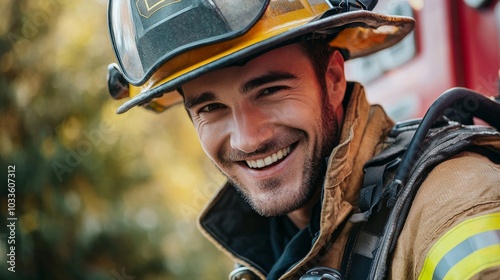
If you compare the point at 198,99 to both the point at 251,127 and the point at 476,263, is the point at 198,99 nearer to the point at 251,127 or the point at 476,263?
the point at 251,127

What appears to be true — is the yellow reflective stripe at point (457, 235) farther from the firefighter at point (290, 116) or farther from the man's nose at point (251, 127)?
the man's nose at point (251, 127)

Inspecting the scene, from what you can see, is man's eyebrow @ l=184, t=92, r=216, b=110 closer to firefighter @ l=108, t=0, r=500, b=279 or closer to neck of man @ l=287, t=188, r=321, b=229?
firefighter @ l=108, t=0, r=500, b=279

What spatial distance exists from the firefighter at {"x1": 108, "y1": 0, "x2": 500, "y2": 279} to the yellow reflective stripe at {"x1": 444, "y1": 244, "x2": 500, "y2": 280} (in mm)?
62

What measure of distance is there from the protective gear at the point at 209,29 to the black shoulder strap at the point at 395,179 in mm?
362

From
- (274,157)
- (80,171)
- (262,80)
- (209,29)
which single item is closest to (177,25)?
(209,29)

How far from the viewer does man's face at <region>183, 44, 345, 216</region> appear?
1.97 meters

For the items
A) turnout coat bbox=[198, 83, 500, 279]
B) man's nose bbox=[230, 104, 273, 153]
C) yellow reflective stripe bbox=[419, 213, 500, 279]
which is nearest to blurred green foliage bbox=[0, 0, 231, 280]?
turnout coat bbox=[198, 83, 500, 279]

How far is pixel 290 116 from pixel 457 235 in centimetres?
70

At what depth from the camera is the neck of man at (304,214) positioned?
2.23m

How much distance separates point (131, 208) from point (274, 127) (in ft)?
15.9

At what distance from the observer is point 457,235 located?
1.44 metres

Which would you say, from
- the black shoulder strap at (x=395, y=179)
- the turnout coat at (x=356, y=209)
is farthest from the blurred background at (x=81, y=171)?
the black shoulder strap at (x=395, y=179)

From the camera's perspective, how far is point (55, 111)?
6.17 m

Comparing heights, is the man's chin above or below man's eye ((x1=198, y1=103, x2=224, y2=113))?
below
